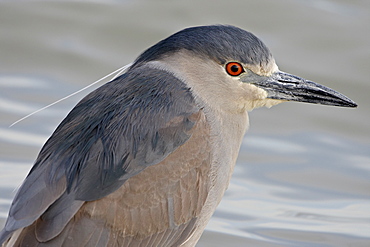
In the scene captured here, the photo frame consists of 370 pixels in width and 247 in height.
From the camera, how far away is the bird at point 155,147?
4008 millimetres

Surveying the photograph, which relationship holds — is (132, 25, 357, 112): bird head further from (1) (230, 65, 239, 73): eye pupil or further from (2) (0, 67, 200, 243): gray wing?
(2) (0, 67, 200, 243): gray wing

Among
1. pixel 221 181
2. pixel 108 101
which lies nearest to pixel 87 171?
pixel 108 101

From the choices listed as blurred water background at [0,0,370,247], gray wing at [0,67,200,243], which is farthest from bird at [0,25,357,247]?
blurred water background at [0,0,370,247]

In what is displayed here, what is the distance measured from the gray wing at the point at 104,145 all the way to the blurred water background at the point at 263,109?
5.08 feet

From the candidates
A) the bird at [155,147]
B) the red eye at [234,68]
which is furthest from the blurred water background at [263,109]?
the red eye at [234,68]

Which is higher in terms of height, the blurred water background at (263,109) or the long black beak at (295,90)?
the blurred water background at (263,109)

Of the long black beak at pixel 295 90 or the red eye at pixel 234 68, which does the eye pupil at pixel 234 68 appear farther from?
the long black beak at pixel 295 90

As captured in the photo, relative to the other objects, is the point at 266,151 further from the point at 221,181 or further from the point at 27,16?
the point at 27,16

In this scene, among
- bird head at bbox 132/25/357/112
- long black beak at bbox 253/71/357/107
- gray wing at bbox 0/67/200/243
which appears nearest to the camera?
gray wing at bbox 0/67/200/243

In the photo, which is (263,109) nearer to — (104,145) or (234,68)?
(234,68)

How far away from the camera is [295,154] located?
6.70m

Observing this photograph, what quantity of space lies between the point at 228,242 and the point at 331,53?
2977mm

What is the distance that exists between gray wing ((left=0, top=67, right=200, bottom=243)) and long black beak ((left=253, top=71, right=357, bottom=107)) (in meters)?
0.51

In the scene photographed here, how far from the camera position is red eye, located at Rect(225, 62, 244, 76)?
15.0 feet
